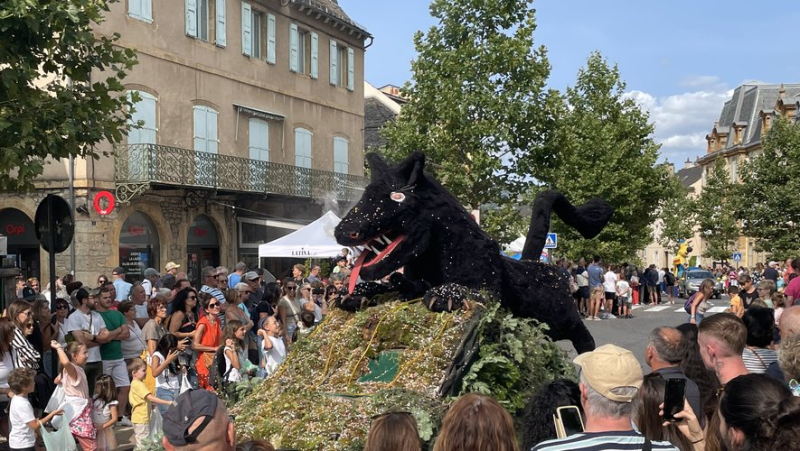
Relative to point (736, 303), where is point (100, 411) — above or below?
below

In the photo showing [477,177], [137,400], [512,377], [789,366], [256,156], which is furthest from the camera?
[256,156]

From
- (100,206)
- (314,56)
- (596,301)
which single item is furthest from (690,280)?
(100,206)

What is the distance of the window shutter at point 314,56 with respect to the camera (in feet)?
104

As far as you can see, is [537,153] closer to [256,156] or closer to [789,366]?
[256,156]

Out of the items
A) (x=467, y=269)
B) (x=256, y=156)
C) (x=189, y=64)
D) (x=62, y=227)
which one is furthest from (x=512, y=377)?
(x=256, y=156)

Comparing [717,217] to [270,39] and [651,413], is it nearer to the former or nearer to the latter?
[270,39]

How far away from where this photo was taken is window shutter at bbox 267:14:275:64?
29422 millimetres

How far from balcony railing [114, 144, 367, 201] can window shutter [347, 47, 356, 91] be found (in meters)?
3.59

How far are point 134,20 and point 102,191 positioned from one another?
15.2 feet

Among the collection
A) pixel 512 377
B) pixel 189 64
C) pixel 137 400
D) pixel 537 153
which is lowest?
pixel 137 400

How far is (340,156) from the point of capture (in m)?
33.5

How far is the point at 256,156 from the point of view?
2878 centimetres

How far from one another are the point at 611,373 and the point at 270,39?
89.7 ft

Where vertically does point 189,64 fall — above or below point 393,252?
above
